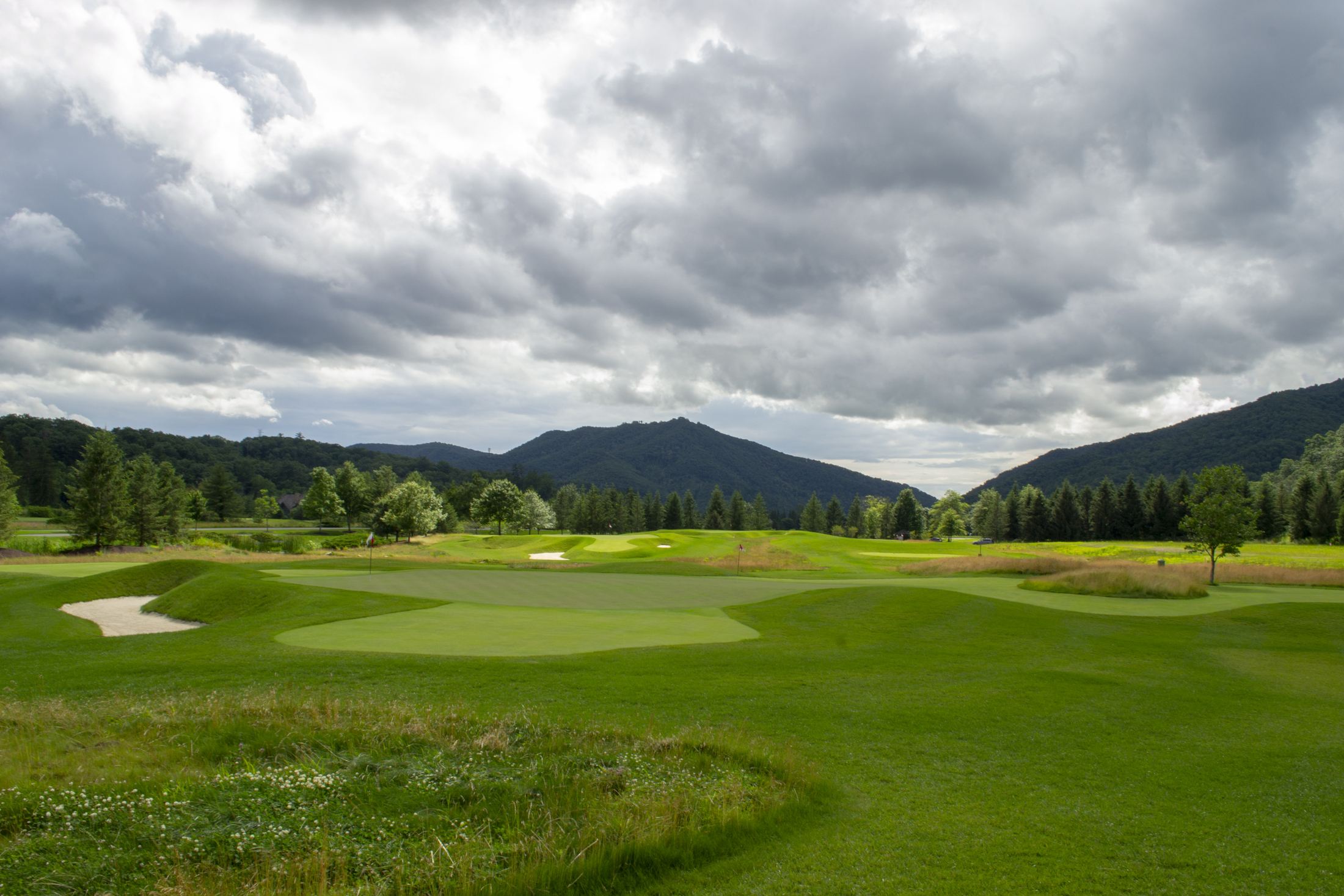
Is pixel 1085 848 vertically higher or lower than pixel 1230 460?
lower

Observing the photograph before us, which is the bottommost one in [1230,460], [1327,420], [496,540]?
[496,540]

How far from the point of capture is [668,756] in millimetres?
8031

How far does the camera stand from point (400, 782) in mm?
6930

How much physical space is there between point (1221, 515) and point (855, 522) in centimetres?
9832

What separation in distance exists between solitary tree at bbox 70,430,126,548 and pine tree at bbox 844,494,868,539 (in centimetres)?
10861

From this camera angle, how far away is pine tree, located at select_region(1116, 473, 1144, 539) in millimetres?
85000

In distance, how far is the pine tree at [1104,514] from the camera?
86.2 m

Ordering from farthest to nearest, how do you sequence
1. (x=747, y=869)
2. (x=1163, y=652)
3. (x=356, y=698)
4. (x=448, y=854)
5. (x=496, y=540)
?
(x=496, y=540) → (x=1163, y=652) → (x=356, y=698) → (x=747, y=869) → (x=448, y=854)

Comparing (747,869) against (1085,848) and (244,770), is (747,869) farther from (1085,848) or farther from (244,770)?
(244,770)

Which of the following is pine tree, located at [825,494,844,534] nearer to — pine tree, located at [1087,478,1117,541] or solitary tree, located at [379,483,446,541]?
pine tree, located at [1087,478,1117,541]

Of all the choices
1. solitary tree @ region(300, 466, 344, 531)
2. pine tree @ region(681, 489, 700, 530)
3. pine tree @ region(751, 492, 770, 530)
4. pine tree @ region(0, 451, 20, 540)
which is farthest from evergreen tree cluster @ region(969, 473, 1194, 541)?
pine tree @ region(0, 451, 20, 540)

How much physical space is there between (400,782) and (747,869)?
3.90m

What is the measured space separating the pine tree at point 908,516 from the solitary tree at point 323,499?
290ft

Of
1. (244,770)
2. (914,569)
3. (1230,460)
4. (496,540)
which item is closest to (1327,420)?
(1230,460)
